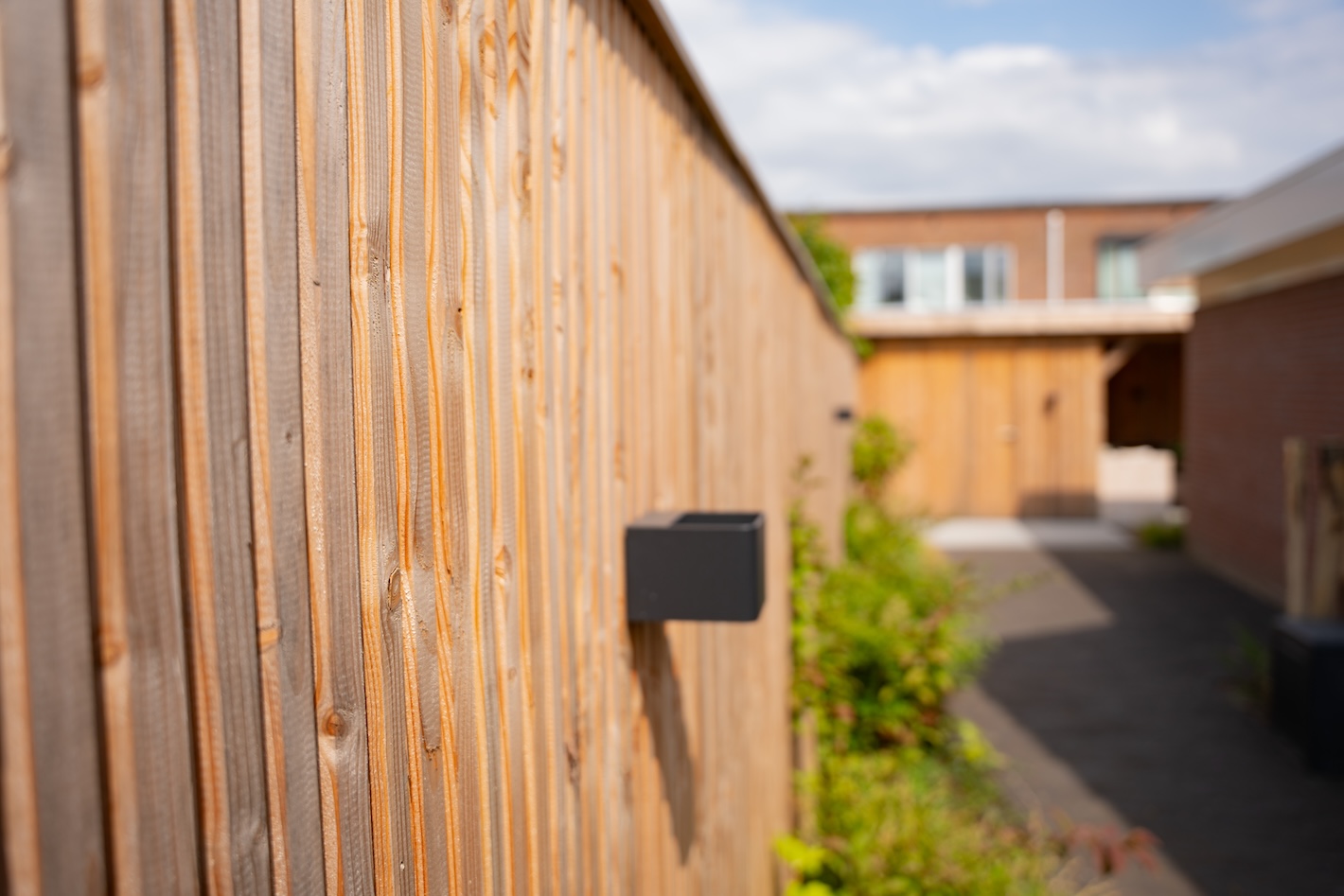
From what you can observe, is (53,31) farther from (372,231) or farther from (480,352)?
(480,352)

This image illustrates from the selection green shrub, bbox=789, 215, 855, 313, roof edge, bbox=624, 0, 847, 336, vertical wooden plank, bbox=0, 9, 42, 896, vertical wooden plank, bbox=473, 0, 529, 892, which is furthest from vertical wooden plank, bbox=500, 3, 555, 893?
green shrub, bbox=789, 215, 855, 313

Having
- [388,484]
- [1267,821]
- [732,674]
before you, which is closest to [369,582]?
[388,484]

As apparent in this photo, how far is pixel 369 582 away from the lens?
959 mm

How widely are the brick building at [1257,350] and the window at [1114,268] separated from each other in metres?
10.9

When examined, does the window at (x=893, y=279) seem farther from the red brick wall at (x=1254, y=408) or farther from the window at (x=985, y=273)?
the red brick wall at (x=1254, y=408)

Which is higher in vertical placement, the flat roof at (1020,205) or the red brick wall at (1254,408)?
the flat roof at (1020,205)

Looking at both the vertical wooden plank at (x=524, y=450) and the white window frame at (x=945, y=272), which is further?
the white window frame at (x=945, y=272)

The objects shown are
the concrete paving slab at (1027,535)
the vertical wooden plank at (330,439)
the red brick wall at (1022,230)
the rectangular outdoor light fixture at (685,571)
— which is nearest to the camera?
the vertical wooden plank at (330,439)

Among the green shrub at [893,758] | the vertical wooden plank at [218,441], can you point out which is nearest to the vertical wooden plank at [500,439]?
the vertical wooden plank at [218,441]

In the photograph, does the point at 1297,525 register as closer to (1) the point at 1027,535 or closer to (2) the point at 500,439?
(2) the point at 500,439

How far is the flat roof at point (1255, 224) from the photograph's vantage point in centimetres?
812

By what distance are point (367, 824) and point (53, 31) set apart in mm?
661

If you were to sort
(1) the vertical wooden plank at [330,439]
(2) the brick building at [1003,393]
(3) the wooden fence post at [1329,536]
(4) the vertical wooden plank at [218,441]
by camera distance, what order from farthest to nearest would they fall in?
(2) the brick building at [1003,393]
(3) the wooden fence post at [1329,536]
(1) the vertical wooden plank at [330,439]
(4) the vertical wooden plank at [218,441]

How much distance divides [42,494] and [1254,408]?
1243cm
